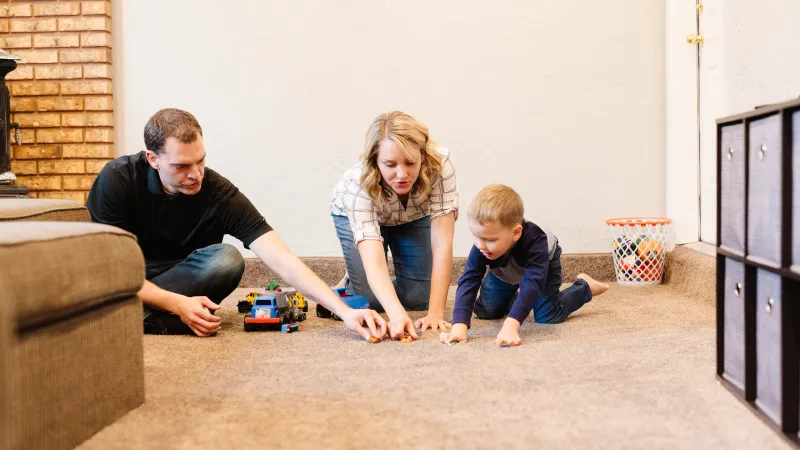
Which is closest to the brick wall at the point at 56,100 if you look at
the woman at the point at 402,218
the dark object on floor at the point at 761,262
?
the woman at the point at 402,218

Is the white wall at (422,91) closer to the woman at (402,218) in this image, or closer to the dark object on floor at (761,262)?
the woman at (402,218)

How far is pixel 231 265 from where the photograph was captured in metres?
2.62

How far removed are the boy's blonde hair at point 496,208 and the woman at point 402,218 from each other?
0.27 m

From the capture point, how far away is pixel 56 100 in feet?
12.4

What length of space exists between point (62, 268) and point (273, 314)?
1.26 metres

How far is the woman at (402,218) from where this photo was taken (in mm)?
2375

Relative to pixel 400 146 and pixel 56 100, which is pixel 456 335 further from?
pixel 56 100

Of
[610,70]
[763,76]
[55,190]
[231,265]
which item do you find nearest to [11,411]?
[231,265]

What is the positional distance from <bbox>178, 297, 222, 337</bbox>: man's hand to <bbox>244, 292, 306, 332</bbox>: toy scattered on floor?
14cm

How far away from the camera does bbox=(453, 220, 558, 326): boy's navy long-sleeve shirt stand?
228 centimetres

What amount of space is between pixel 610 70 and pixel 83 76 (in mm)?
2462

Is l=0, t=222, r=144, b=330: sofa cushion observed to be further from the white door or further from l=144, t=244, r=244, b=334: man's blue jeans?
the white door

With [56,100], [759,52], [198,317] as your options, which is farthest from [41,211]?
[759,52]

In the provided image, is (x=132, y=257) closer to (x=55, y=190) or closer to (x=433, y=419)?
(x=433, y=419)
